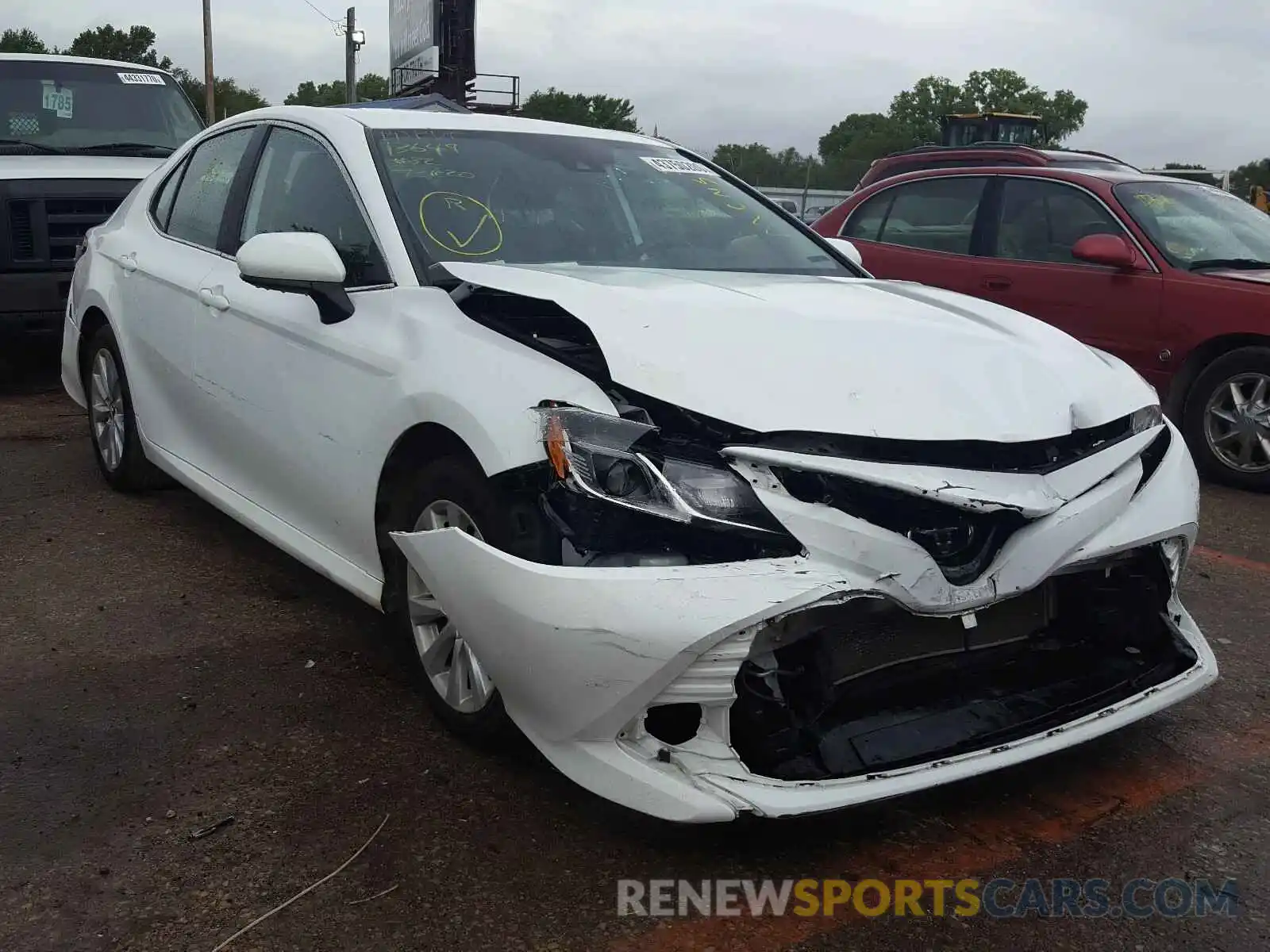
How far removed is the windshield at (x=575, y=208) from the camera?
3.39 metres

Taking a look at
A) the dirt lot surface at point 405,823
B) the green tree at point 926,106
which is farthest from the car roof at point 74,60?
the green tree at point 926,106

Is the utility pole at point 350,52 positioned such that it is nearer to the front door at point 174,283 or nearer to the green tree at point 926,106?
the front door at point 174,283

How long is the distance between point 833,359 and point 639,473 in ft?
1.74

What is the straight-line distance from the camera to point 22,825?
8.61 feet

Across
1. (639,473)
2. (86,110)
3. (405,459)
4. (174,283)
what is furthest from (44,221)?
(639,473)

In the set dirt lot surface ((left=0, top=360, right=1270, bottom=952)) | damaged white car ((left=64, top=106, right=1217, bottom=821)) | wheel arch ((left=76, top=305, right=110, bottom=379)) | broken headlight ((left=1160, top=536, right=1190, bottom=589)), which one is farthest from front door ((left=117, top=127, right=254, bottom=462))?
broken headlight ((left=1160, top=536, right=1190, bottom=589))

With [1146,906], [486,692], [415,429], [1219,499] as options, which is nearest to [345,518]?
[415,429]

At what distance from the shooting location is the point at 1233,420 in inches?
230

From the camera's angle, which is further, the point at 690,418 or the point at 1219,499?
the point at 1219,499

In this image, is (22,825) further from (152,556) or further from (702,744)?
(152,556)

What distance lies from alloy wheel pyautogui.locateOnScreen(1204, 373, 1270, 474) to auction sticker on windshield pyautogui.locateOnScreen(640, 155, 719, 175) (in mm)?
3074

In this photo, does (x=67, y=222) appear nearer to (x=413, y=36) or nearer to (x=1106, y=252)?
(x=1106, y=252)

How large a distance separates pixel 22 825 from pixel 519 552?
49.0 inches

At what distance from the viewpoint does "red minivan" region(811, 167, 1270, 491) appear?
586cm
